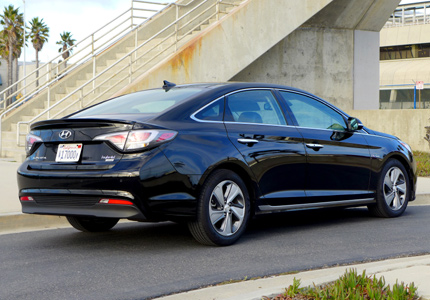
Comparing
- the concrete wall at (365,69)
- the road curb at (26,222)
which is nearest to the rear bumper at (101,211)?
the road curb at (26,222)

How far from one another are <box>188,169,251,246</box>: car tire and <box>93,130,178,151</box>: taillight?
2.02ft

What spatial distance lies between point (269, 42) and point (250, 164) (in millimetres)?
11692

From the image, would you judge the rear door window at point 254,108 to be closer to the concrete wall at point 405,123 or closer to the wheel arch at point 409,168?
the wheel arch at point 409,168

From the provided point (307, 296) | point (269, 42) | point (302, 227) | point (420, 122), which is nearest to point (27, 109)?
point (269, 42)

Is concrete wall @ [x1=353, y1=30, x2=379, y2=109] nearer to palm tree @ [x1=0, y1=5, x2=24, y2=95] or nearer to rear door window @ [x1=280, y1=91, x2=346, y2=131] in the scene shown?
rear door window @ [x1=280, y1=91, x2=346, y2=131]

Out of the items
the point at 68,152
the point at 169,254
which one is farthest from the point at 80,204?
the point at 169,254

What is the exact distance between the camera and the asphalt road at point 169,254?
495cm

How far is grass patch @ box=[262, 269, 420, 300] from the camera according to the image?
12.9 feet

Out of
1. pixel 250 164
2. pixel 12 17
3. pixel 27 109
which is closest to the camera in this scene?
pixel 250 164

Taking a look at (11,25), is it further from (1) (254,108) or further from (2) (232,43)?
(1) (254,108)

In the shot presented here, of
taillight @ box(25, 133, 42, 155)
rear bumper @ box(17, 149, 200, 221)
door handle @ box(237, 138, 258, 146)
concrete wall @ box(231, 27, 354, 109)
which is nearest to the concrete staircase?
concrete wall @ box(231, 27, 354, 109)

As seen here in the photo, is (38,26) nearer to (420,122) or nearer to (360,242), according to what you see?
(420,122)

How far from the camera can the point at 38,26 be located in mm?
77000

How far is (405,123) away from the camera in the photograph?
1870 cm
